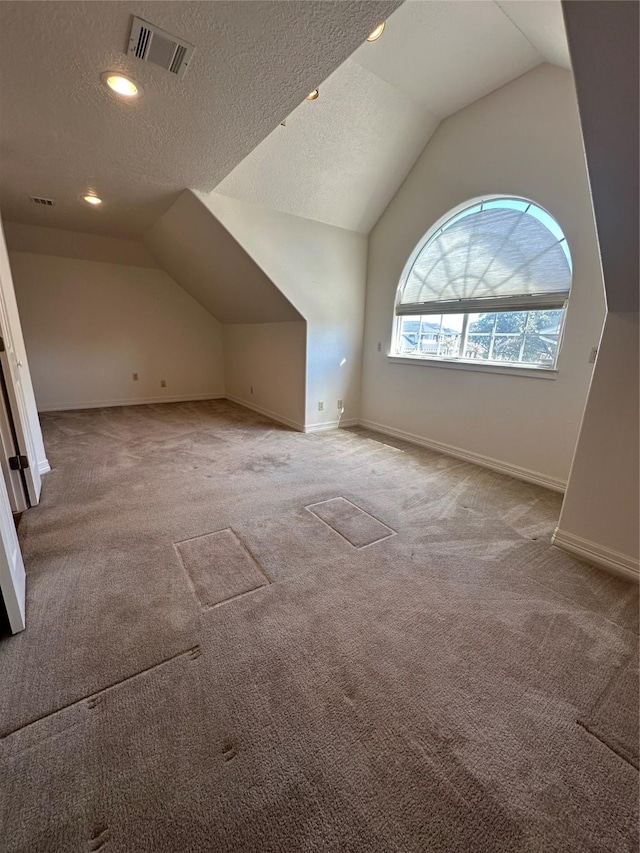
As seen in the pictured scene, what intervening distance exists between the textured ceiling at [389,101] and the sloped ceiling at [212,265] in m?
0.44

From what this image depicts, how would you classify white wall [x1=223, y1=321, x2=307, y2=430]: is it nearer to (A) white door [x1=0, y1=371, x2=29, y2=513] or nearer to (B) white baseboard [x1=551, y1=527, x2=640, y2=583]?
(A) white door [x1=0, y1=371, x2=29, y2=513]

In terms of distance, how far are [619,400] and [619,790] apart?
1595 mm

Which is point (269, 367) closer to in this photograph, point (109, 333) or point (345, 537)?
point (109, 333)

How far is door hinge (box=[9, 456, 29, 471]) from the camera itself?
2.24m

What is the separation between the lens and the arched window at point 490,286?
8.82 feet

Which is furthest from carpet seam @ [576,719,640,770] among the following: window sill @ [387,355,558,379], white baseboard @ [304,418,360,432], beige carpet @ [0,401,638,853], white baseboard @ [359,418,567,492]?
white baseboard @ [304,418,360,432]

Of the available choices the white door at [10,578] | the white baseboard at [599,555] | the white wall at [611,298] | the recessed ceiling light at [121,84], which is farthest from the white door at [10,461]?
the white baseboard at [599,555]

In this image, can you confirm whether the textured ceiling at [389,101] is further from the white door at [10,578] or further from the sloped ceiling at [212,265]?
the white door at [10,578]

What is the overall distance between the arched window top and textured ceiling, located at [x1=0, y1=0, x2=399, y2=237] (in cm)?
200

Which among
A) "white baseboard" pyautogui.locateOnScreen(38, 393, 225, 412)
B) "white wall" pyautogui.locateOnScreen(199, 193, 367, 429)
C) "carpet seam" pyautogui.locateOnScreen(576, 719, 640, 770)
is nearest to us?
"carpet seam" pyautogui.locateOnScreen(576, 719, 640, 770)

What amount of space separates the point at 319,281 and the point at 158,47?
2.48 m

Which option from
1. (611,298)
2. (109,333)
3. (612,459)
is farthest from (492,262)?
(109,333)

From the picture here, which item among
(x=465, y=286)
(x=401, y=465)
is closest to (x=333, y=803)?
(x=401, y=465)

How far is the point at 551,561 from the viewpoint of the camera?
74.9 inches
